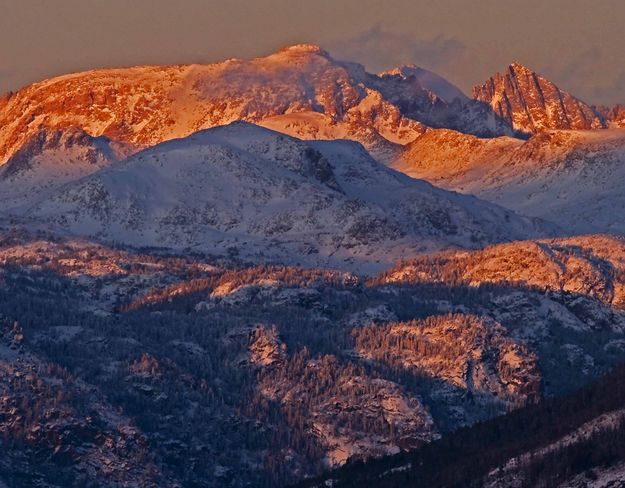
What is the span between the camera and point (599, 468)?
655 ft
